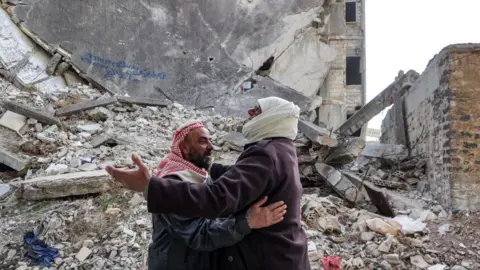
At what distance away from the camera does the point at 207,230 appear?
6.05 ft

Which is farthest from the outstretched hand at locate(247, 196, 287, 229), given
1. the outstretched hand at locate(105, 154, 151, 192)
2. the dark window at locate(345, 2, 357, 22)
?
the dark window at locate(345, 2, 357, 22)

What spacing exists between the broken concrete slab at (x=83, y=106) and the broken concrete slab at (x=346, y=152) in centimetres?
444

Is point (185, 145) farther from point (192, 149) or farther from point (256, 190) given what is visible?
point (256, 190)

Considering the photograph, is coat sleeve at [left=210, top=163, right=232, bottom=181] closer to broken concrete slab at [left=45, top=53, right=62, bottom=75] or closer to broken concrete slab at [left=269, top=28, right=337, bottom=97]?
broken concrete slab at [left=45, top=53, right=62, bottom=75]

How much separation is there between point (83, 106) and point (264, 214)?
21.5 ft

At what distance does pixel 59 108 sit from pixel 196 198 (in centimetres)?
678

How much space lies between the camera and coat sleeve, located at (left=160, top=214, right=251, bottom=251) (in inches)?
67.5

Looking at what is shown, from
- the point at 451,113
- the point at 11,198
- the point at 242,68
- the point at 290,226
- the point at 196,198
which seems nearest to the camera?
the point at 196,198

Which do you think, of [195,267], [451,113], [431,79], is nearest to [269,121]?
[195,267]

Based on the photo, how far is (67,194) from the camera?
4715 millimetres

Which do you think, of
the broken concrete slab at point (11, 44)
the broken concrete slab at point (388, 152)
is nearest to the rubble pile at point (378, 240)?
the broken concrete slab at point (388, 152)

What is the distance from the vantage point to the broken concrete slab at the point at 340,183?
205 inches

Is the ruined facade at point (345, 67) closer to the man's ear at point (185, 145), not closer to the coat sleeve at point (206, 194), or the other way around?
the man's ear at point (185, 145)

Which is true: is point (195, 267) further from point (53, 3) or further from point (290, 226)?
point (53, 3)
